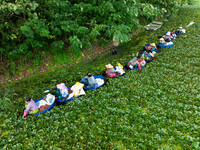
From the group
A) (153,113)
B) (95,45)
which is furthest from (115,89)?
(95,45)

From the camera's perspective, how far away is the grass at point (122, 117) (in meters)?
6.02

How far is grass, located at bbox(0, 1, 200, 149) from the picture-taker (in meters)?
6.02

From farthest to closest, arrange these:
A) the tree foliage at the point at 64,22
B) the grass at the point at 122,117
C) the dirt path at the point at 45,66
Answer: the dirt path at the point at 45,66
the tree foliage at the point at 64,22
the grass at the point at 122,117

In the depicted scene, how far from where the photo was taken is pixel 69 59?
48.9 ft

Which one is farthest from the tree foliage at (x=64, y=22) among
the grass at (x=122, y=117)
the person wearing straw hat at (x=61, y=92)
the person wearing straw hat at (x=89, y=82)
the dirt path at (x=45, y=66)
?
the person wearing straw hat at (x=61, y=92)

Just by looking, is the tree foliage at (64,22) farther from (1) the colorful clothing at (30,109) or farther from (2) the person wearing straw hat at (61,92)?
(1) the colorful clothing at (30,109)

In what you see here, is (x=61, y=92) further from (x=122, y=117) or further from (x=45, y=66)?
(x=45, y=66)

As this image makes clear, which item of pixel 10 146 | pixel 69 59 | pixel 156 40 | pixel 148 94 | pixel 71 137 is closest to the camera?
pixel 10 146

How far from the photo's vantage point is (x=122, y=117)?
7160 mm

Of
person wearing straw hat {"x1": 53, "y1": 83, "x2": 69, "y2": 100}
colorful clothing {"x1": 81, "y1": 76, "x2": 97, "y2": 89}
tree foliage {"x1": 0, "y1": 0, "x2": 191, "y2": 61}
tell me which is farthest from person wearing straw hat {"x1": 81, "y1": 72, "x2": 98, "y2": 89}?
tree foliage {"x1": 0, "y1": 0, "x2": 191, "y2": 61}

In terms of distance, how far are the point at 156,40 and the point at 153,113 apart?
11.2 m

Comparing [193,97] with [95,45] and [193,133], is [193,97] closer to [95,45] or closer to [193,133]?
[193,133]

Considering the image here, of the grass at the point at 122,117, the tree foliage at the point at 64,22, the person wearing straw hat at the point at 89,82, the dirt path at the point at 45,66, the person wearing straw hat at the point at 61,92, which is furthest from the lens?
the dirt path at the point at 45,66

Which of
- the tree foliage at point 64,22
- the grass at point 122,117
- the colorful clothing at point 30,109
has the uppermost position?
the tree foliage at point 64,22
